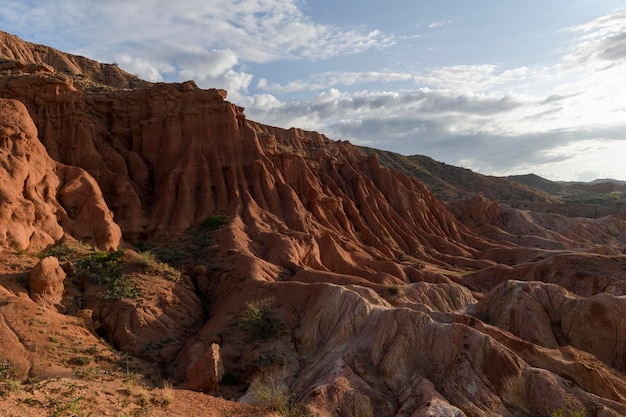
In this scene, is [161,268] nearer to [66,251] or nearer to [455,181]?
[66,251]

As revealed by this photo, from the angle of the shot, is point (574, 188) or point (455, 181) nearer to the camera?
point (455, 181)

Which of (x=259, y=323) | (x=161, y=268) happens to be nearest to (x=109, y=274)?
(x=161, y=268)

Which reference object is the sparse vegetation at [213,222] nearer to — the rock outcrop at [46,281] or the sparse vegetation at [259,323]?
the sparse vegetation at [259,323]

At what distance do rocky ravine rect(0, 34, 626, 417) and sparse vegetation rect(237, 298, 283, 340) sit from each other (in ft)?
0.37

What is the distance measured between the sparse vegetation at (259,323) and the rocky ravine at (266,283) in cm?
11

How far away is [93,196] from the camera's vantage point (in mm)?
30250

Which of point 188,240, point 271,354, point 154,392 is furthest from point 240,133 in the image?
point 154,392

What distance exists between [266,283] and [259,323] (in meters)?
3.78

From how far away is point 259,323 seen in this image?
77.2ft

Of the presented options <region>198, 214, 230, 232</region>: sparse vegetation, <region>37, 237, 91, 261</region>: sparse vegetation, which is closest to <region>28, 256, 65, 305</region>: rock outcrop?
<region>37, 237, 91, 261</region>: sparse vegetation

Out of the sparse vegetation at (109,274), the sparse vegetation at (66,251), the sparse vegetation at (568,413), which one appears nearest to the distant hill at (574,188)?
the sparse vegetation at (568,413)

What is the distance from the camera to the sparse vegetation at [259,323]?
2324 centimetres

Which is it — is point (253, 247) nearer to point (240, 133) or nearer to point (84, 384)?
point (240, 133)

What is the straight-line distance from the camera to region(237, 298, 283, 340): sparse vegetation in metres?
23.2
